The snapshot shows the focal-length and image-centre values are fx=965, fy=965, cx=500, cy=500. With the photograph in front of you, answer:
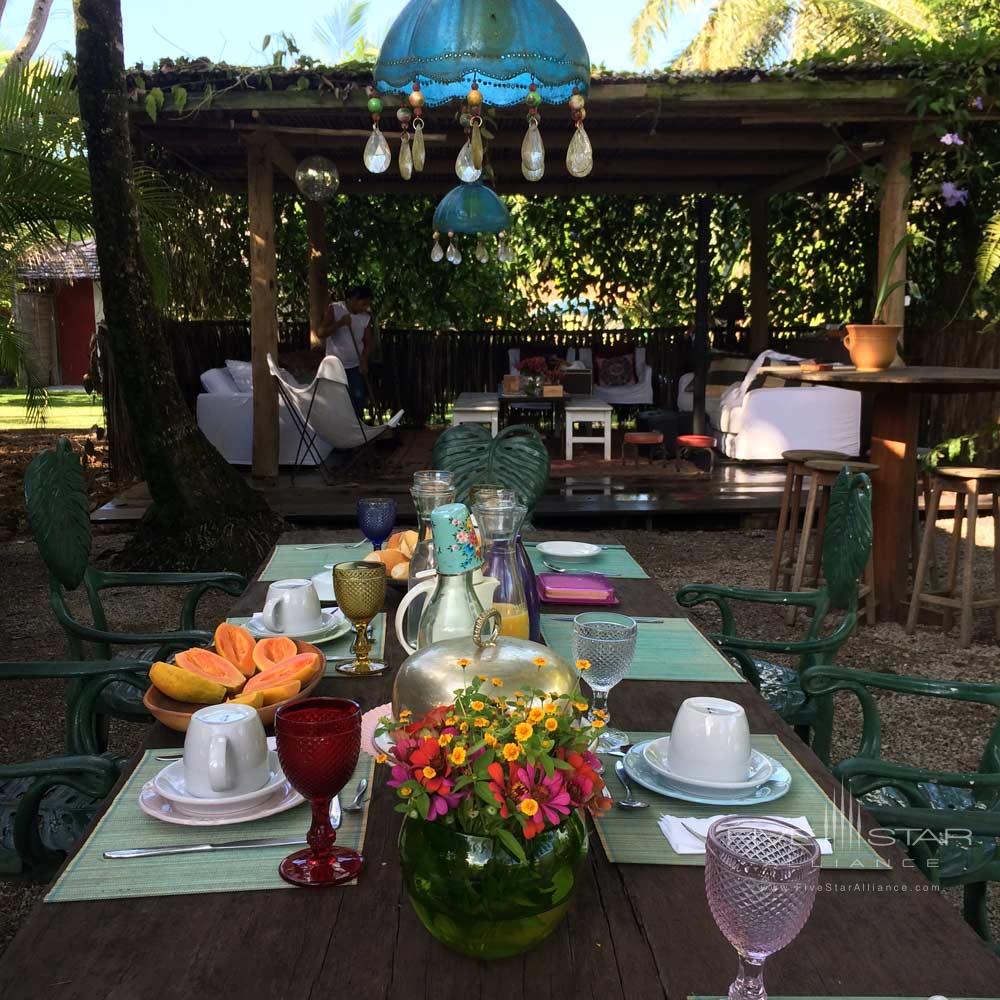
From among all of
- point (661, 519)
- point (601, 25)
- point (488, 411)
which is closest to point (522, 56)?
point (661, 519)

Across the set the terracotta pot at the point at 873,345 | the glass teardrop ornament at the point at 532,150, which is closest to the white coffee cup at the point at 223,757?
the glass teardrop ornament at the point at 532,150

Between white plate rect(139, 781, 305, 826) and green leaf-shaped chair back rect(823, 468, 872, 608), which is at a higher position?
green leaf-shaped chair back rect(823, 468, 872, 608)

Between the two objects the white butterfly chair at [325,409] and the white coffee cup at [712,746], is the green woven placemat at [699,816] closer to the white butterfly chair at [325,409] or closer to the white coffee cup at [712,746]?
the white coffee cup at [712,746]

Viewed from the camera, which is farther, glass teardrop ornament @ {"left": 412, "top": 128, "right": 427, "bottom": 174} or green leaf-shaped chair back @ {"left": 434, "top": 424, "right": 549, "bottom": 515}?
glass teardrop ornament @ {"left": 412, "top": 128, "right": 427, "bottom": 174}

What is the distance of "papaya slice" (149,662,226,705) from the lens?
1.40m

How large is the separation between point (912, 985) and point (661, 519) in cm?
590

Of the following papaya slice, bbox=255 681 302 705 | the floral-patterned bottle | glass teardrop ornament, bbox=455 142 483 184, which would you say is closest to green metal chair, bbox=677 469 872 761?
the floral-patterned bottle

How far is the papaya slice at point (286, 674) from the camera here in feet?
4.71

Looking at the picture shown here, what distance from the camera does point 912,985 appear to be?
859 millimetres

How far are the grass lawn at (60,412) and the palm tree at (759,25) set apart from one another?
9.73 metres

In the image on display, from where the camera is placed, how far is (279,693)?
139 centimetres

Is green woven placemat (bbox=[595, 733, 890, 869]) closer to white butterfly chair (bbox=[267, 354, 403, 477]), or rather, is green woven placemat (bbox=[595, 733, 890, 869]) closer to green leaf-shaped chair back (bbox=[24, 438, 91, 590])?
green leaf-shaped chair back (bbox=[24, 438, 91, 590])

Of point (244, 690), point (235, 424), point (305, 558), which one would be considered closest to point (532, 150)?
point (305, 558)

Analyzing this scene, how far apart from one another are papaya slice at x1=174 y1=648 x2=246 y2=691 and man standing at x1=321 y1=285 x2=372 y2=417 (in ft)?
24.0
